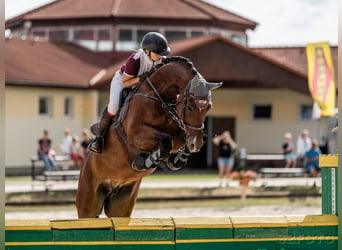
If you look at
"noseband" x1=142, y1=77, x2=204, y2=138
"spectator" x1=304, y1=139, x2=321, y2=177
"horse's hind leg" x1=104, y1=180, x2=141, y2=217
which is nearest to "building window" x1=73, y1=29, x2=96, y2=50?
"spectator" x1=304, y1=139, x2=321, y2=177

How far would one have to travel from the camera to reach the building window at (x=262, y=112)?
104 feet

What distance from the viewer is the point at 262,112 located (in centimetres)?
3197

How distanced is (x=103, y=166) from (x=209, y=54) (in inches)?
832

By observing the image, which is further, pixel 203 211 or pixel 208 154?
pixel 208 154

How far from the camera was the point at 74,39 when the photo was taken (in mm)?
35000

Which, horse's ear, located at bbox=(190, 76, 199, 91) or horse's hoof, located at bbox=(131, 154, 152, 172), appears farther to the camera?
horse's hoof, located at bbox=(131, 154, 152, 172)

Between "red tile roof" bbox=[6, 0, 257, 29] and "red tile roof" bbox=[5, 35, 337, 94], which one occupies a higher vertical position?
"red tile roof" bbox=[6, 0, 257, 29]

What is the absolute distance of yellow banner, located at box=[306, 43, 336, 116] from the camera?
2514 centimetres

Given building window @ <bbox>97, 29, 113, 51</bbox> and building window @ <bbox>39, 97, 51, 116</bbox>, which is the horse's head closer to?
building window @ <bbox>39, 97, 51, 116</bbox>

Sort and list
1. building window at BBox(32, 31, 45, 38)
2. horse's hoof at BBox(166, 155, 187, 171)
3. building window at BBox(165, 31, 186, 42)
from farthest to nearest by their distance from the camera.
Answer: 1. building window at BBox(32, 31, 45, 38)
2. building window at BBox(165, 31, 186, 42)
3. horse's hoof at BBox(166, 155, 187, 171)

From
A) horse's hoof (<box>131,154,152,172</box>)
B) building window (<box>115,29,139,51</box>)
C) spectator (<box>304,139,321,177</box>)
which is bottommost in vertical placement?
spectator (<box>304,139,321,177</box>)

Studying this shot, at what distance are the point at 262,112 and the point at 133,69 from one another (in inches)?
942

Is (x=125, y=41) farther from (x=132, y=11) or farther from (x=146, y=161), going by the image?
(x=146, y=161)

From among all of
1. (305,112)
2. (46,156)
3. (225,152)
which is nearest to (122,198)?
(225,152)
